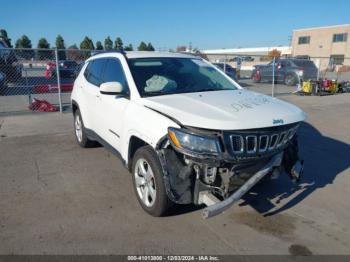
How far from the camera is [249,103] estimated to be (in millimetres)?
3678

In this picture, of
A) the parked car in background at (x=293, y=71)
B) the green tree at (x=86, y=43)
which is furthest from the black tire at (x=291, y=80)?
the green tree at (x=86, y=43)

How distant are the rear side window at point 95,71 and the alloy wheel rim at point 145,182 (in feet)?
6.57

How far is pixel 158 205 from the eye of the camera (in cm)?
347

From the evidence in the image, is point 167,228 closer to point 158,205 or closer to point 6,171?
point 158,205

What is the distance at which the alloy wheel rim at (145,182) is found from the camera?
3.57m

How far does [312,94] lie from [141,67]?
12.9 meters

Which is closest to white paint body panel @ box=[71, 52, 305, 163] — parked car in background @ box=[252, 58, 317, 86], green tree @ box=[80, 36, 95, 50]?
parked car in background @ box=[252, 58, 317, 86]

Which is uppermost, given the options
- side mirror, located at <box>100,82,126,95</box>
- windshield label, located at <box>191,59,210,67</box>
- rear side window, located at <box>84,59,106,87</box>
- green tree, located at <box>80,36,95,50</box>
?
green tree, located at <box>80,36,95,50</box>

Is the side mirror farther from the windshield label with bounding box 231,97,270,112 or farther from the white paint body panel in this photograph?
the windshield label with bounding box 231,97,270,112

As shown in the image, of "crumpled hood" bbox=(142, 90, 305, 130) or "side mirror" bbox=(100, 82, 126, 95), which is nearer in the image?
"crumpled hood" bbox=(142, 90, 305, 130)

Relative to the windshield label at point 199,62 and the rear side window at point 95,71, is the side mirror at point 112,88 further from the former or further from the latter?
the windshield label at point 199,62

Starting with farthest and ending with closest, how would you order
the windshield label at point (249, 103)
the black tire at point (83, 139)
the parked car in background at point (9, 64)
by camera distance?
the parked car in background at point (9, 64)
the black tire at point (83, 139)
the windshield label at point (249, 103)

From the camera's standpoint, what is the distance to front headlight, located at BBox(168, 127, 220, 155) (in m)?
3.03

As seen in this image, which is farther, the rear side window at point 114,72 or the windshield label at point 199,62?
the windshield label at point 199,62
